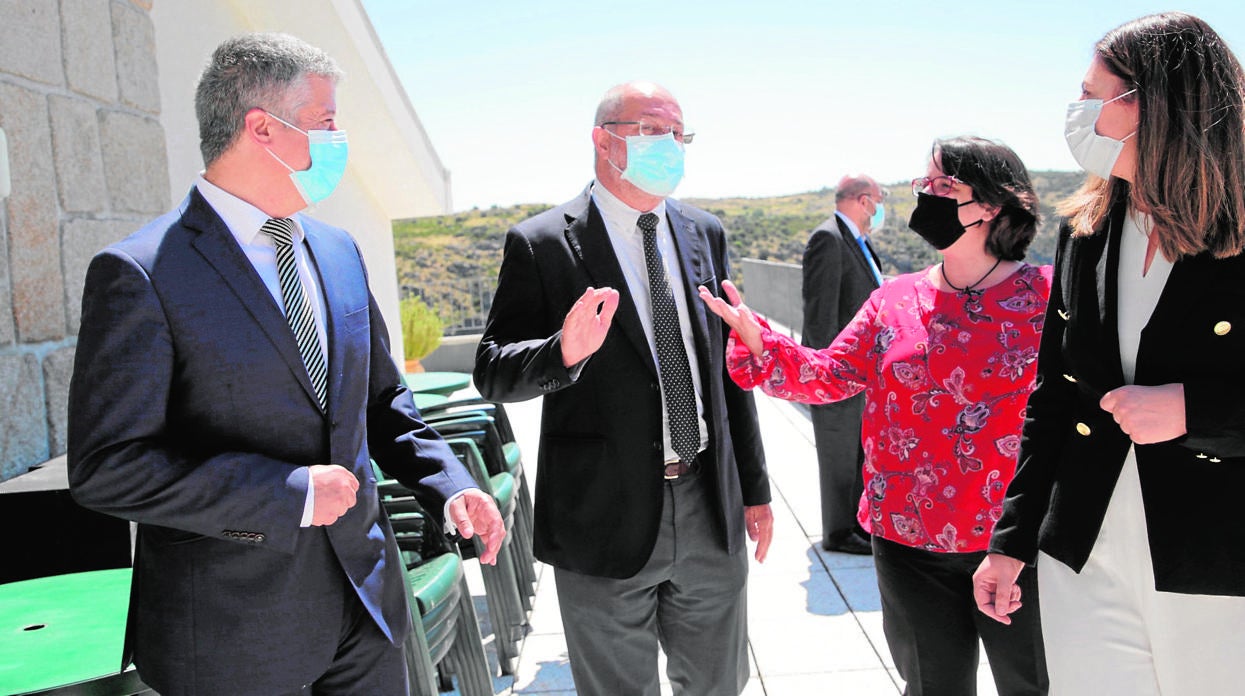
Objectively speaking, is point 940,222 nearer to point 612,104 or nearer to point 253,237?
point 612,104

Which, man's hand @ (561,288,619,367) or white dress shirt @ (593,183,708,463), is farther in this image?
white dress shirt @ (593,183,708,463)

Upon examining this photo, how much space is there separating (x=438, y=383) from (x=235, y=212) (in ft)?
12.8

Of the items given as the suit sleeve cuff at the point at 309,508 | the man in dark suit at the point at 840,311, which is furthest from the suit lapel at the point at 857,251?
the suit sleeve cuff at the point at 309,508

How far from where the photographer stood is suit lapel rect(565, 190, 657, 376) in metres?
2.48

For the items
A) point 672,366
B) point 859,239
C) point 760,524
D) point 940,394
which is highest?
point 859,239

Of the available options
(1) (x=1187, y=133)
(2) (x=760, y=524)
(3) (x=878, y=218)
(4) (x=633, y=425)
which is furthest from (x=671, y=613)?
(3) (x=878, y=218)

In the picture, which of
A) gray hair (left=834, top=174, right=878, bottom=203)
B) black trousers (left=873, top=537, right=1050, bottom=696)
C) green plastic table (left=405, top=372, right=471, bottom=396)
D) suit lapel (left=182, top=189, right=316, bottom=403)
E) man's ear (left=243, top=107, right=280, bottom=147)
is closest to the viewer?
suit lapel (left=182, top=189, right=316, bottom=403)

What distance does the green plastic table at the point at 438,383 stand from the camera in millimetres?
5508

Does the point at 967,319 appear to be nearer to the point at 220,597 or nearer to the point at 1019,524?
the point at 1019,524

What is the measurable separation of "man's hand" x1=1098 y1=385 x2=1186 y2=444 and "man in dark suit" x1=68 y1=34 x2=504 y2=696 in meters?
1.25

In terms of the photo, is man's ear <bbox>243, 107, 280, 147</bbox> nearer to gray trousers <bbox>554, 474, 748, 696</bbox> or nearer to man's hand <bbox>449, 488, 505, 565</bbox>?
man's hand <bbox>449, 488, 505, 565</bbox>

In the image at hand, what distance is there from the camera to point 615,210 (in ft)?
8.66

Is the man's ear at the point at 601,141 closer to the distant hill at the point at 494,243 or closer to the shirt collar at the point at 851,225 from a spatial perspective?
the distant hill at the point at 494,243

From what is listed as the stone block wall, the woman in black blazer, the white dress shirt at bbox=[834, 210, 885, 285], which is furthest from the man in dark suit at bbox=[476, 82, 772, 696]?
the white dress shirt at bbox=[834, 210, 885, 285]
